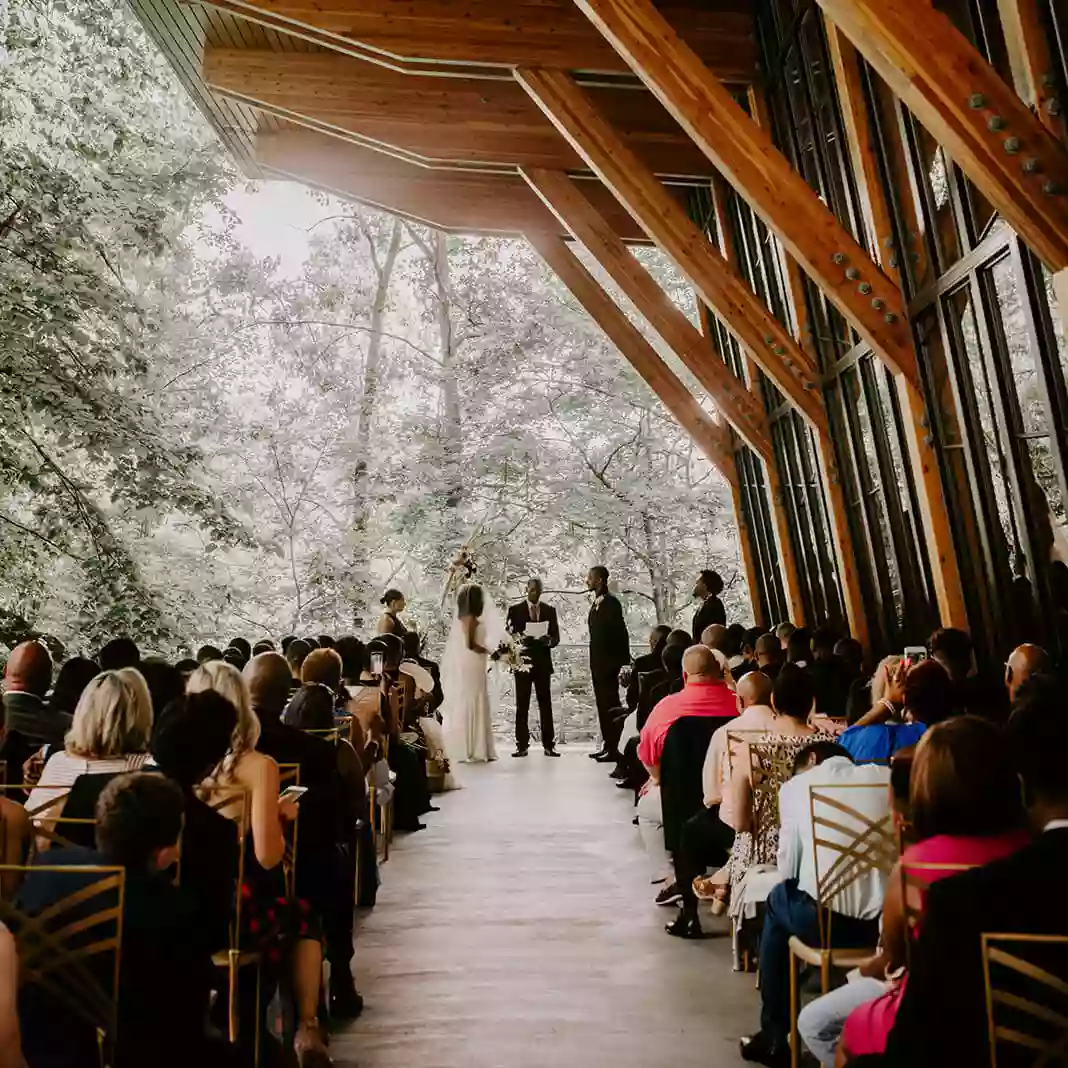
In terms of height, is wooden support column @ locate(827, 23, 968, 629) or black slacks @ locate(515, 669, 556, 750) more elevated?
wooden support column @ locate(827, 23, 968, 629)

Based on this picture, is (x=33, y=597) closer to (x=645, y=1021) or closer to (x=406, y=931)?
(x=406, y=931)

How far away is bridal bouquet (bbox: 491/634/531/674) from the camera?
10602mm

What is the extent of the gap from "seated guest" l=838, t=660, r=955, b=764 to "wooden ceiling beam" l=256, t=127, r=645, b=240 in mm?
8232

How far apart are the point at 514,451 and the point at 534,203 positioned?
11.6ft

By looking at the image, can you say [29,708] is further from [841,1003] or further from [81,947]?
[841,1003]

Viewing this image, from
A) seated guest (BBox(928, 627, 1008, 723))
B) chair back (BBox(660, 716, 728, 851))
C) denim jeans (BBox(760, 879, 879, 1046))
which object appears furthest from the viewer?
chair back (BBox(660, 716, 728, 851))

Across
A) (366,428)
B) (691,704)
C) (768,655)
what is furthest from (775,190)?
(366,428)

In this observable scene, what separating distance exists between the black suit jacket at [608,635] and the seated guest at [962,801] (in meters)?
8.15

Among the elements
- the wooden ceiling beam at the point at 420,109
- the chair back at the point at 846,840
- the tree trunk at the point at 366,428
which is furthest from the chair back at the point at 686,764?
the tree trunk at the point at 366,428

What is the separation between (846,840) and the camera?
10.8ft

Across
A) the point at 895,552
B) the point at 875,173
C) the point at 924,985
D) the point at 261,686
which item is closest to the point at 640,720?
the point at 895,552

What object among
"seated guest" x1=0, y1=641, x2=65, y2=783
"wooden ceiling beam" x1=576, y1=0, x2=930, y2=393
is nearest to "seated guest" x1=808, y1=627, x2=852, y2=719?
"wooden ceiling beam" x1=576, y1=0, x2=930, y2=393

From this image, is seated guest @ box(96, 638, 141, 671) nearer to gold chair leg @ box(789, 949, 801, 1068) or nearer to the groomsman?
gold chair leg @ box(789, 949, 801, 1068)

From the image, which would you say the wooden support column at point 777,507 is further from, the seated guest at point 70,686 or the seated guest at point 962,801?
the seated guest at point 962,801
